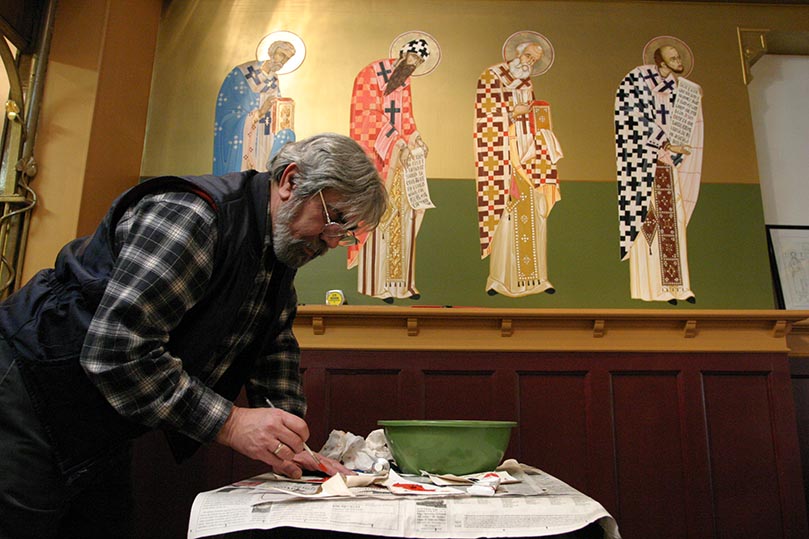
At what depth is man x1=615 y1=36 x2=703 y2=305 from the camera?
8.84ft

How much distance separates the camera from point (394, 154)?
279 cm

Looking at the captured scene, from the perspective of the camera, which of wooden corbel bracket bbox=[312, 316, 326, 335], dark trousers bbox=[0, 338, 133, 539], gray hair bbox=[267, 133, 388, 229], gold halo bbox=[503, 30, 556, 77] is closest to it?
dark trousers bbox=[0, 338, 133, 539]

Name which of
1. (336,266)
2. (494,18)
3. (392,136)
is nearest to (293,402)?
(336,266)

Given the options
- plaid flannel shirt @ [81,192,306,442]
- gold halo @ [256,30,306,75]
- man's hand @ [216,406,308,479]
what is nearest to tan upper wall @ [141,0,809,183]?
gold halo @ [256,30,306,75]

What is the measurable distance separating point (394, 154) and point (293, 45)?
75 centimetres

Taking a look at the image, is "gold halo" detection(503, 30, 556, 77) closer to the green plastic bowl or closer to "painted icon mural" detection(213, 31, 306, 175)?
"painted icon mural" detection(213, 31, 306, 175)

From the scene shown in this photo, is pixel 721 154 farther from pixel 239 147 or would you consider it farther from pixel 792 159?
pixel 239 147

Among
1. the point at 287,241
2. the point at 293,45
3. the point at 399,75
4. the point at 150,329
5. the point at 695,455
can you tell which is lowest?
the point at 695,455

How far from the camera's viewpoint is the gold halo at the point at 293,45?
9.48 feet

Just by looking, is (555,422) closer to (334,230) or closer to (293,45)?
(334,230)

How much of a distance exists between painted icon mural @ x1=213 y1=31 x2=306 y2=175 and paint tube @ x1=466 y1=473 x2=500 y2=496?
1.96m

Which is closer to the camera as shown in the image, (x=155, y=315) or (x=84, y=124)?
(x=155, y=315)

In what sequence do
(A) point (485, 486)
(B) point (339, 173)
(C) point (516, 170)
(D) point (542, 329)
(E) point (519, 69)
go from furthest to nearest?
(E) point (519, 69)
(C) point (516, 170)
(D) point (542, 329)
(B) point (339, 173)
(A) point (485, 486)

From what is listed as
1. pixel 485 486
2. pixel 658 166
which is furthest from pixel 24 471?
pixel 658 166
